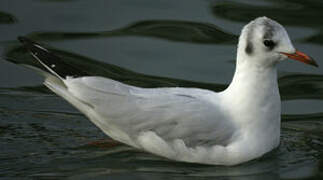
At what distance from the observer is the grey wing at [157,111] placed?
7246 millimetres

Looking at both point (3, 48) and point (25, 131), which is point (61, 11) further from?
point (25, 131)

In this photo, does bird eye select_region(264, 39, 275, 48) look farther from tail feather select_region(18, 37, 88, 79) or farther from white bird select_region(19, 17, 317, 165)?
tail feather select_region(18, 37, 88, 79)

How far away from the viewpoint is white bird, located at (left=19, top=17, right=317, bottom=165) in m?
7.23

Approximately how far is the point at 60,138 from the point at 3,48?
2.58m

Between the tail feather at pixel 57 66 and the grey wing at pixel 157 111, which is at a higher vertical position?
the tail feather at pixel 57 66

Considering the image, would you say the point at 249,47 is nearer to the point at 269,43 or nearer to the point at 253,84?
the point at 269,43

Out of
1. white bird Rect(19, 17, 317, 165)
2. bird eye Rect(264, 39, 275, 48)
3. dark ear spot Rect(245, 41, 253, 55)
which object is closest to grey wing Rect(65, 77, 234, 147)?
white bird Rect(19, 17, 317, 165)

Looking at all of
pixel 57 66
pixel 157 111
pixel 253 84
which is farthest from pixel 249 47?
pixel 57 66

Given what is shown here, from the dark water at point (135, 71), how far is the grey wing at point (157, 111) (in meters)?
0.33

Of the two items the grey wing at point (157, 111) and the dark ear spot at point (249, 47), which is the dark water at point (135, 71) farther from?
the dark ear spot at point (249, 47)

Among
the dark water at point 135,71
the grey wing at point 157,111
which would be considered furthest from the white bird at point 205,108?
the dark water at point 135,71

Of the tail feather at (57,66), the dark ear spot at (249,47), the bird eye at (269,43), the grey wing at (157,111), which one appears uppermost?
the bird eye at (269,43)

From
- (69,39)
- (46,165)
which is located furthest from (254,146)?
(69,39)

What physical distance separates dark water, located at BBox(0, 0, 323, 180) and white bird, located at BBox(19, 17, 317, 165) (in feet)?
0.67
